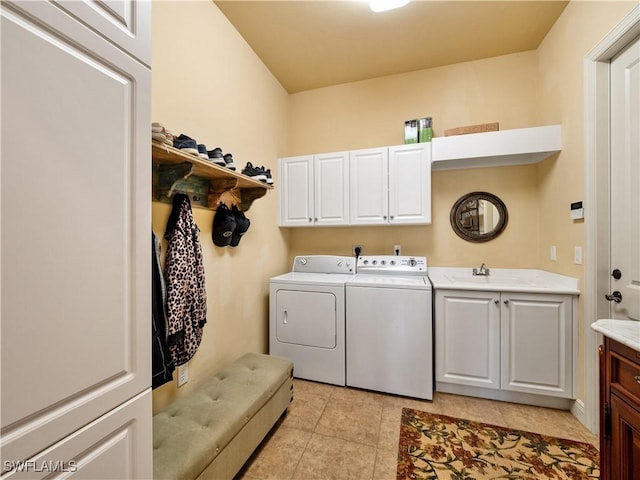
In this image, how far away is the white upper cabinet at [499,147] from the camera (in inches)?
86.6

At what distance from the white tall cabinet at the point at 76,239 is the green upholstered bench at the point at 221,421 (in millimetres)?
336

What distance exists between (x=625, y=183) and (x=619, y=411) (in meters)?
1.37

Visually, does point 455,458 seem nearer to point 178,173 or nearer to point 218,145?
point 178,173

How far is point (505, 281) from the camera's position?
254 centimetres

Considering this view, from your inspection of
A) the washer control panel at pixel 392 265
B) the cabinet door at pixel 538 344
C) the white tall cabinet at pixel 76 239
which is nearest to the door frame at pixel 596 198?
the cabinet door at pixel 538 344

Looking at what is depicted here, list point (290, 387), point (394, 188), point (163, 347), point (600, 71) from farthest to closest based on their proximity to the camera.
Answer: point (394, 188) → point (290, 387) → point (600, 71) → point (163, 347)

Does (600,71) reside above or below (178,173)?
above

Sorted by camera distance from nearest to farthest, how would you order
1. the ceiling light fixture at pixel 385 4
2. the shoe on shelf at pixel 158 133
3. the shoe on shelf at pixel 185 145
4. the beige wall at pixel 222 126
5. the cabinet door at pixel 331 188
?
1. the shoe on shelf at pixel 158 133
2. the shoe on shelf at pixel 185 145
3. the beige wall at pixel 222 126
4. the ceiling light fixture at pixel 385 4
5. the cabinet door at pixel 331 188

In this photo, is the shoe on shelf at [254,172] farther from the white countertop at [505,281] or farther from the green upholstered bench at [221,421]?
the white countertop at [505,281]

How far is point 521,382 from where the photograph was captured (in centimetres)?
208

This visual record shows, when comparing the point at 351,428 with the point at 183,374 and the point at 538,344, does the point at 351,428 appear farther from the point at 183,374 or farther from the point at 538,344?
the point at 538,344

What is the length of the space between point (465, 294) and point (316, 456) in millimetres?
1583

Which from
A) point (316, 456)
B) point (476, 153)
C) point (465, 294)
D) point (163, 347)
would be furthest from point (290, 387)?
point (476, 153)

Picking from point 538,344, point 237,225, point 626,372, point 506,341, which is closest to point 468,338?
point 506,341
